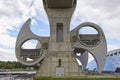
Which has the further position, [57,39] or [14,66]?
[14,66]

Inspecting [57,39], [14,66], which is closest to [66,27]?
[57,39]

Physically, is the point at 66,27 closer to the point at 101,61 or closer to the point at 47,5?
the point at 47,5

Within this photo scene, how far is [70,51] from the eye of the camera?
2859cm

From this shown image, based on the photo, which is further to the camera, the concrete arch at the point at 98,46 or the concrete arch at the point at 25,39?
the concrete arch at the point at 25,39

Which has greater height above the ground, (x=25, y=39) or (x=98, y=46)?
(x=25, y=39)

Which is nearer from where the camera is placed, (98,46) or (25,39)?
(98,46)

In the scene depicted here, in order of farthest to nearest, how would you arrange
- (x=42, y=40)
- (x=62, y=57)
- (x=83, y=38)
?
(x=83, y=38)
(x=42, y=40)
(x=62, y=57)

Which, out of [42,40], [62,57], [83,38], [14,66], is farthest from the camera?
[14,66]

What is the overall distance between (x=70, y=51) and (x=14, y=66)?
67.5m

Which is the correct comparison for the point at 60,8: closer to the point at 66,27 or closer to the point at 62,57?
the point at 66,27

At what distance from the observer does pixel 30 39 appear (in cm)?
3259

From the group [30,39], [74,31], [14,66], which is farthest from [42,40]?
[14,66]

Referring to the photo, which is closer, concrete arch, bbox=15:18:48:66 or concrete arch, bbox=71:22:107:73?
concrete arch, bbox=71:22:107:73

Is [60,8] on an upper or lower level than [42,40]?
upper
